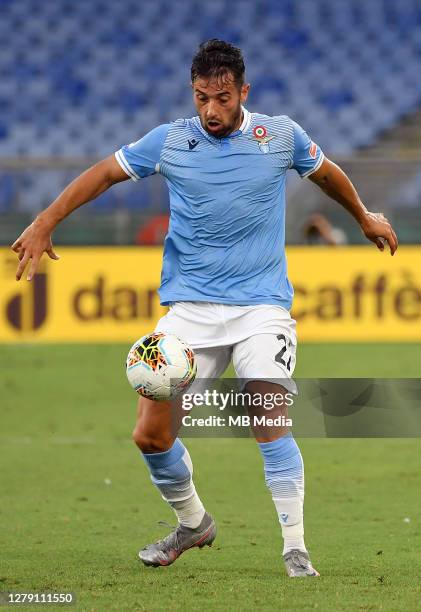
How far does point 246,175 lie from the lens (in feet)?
17.2

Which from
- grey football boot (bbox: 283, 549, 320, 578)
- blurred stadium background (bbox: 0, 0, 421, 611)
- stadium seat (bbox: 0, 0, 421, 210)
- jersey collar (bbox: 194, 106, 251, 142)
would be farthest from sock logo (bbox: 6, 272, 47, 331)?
grey football boot (bbox: 283, 549, 320, 578)

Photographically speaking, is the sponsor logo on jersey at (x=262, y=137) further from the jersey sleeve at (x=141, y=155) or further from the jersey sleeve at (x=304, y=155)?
the jersey sleeve at (x=141, y=155)

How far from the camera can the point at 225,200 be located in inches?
205

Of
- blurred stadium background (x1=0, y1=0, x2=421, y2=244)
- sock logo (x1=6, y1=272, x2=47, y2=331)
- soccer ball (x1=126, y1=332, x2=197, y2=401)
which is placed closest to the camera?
soccer ball (x1=126, y1=332, x2=197, y2=401)

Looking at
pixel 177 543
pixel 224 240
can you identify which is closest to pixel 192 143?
pixel 224 240

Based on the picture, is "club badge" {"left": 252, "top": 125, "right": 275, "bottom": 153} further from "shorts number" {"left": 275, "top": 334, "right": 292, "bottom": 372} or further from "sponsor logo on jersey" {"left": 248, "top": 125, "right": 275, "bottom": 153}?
"shorts number" {"left": 275, "top": 334, "right": 292, "bottom": 372}

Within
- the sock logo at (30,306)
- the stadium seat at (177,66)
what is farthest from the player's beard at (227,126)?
the stadium seat at (177,66)

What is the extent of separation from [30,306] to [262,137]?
925 centimetres

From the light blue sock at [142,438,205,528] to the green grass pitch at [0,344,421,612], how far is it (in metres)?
0.23

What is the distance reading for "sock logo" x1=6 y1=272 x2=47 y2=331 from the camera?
14180 millimetres

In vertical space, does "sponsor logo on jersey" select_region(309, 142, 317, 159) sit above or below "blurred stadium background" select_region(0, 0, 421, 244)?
below

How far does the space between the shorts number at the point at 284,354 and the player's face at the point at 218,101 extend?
0.91 m

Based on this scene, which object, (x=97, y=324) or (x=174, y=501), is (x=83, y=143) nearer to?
(x=97, y=324)

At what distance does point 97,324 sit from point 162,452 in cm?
910
